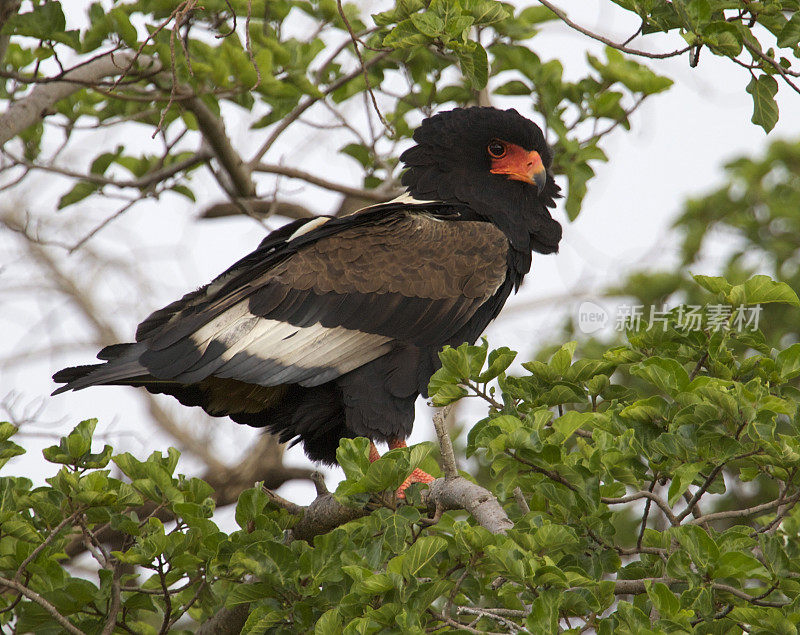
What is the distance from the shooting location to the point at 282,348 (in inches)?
158

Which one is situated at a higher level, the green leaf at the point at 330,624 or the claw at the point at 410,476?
the claw at the point at 410,476

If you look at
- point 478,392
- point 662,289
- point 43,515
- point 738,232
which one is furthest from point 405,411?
point 738,232

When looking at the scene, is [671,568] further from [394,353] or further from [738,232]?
[738,232]

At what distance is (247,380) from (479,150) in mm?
1757

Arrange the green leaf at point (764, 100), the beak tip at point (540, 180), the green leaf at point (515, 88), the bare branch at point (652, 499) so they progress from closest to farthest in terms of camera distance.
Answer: the bare branch at point (652, 499)
the green leaf at point (764, 100)
the beak tip at point (540, 180)
the green leaf at point (515, 88)

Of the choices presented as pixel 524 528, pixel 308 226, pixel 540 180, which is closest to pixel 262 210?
pixel 308 226

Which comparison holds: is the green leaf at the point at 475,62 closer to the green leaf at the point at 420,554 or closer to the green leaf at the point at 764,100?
the green leaf at the point at 764,100

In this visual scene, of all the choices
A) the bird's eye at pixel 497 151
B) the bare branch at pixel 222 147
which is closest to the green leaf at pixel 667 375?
the bird's eye at pixel 497 151

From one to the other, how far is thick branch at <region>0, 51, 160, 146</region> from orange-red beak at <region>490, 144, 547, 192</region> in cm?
182

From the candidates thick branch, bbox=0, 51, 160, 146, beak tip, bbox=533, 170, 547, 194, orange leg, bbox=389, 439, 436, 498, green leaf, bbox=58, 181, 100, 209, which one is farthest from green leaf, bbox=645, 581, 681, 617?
green leaf, bbox=58, 181, 100, 209

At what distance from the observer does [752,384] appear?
2.67 metres

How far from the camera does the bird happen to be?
3975 millimetres

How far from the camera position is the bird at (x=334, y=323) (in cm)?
397

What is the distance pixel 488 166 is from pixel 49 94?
Answer: 2212mm
